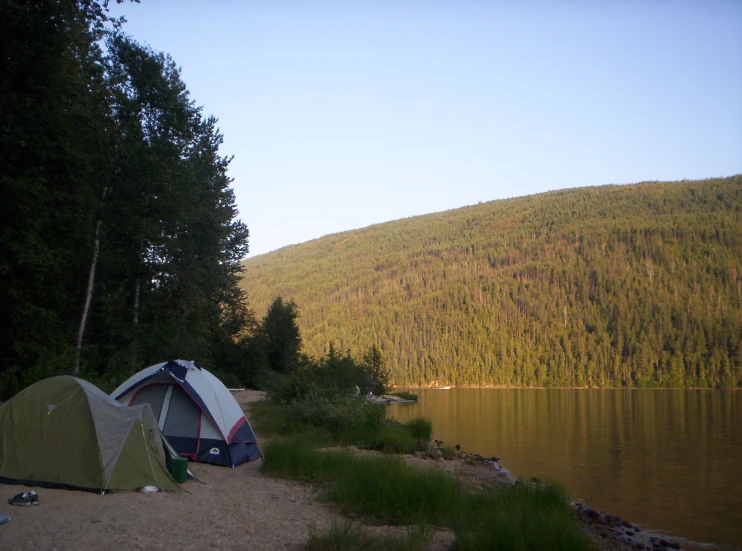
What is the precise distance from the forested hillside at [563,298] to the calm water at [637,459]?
62.3 meters

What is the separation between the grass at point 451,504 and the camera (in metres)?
6.21

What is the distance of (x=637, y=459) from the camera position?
2095 cm

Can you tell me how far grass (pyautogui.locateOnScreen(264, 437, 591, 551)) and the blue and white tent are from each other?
161cm

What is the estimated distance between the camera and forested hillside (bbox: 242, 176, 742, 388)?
9819 cm

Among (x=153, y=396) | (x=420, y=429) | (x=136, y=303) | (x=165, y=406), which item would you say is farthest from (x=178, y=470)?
(x=136, y=303)

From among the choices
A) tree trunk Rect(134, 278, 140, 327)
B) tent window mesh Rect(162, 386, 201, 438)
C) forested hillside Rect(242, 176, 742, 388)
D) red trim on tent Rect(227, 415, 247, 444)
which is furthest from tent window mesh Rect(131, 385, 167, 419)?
forested hillside Rect(242, 176, 742, 388)

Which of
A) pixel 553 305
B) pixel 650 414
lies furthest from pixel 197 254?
pixel 553 305

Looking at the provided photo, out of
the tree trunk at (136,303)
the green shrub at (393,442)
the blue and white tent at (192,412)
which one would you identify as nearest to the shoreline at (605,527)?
the green shrub at (393,442)

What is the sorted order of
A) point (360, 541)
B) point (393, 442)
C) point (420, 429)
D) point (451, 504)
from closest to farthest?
point (360, 541) → point (451, 504) → point (393, 442) → point (420, 429)

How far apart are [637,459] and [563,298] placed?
10322cm

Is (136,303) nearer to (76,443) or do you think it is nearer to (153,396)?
(153,396)

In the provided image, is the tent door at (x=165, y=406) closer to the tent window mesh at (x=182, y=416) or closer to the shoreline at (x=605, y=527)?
the tent window mesh at (x=182, y=416)

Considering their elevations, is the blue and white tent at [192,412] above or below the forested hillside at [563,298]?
below

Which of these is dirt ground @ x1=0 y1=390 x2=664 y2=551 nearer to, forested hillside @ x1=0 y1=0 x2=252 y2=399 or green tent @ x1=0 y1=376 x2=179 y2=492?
green tent @ x1=0 y1=376 x2=179 y2=492
